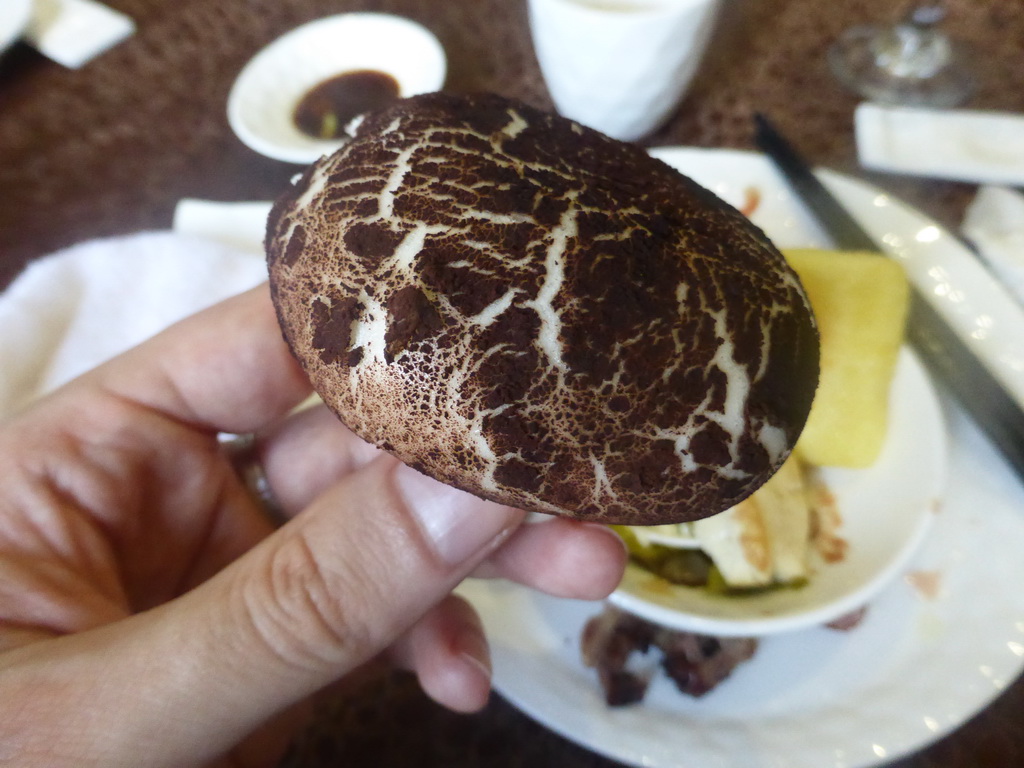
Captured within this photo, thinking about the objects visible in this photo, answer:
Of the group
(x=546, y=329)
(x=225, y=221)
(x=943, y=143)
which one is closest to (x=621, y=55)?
(x=943, y=143)

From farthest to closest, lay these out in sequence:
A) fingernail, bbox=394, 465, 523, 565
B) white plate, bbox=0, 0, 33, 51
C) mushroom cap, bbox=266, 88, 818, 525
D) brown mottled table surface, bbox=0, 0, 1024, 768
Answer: white plate, bbox=0, 0, 33, 51
brown mottled table surface, bbox=0, 0, 1024, 768
fingernail, bbox=394, 465, 523, 565
mushroom cap, bbox=266, 88, 818, 525

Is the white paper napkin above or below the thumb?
below

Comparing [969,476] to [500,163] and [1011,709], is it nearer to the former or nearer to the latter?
[1011,709]

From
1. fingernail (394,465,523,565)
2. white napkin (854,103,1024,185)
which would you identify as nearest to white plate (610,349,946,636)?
fingernail (394,465,523,565)

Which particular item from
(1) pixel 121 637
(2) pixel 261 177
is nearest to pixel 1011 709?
(1) pixel 121 637

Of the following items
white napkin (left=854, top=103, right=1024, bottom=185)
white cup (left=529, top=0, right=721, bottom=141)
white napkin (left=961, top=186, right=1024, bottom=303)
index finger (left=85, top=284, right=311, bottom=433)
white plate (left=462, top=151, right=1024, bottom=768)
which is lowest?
white plate (left=462, top=151, right=1024, bottom=768)

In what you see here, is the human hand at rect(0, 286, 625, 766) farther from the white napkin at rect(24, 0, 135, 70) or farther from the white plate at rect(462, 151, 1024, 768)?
the white napkin at rect(24, 0, 135, 70)

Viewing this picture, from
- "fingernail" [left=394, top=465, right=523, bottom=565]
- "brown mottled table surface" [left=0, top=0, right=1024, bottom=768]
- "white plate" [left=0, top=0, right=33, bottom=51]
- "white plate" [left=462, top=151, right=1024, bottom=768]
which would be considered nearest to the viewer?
"fingernail" [left=394, top=465, right=523, bottom=565]

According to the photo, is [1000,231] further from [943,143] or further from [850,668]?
[850,668]
